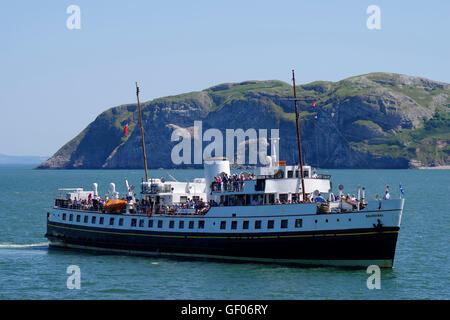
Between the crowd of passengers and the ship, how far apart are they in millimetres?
88

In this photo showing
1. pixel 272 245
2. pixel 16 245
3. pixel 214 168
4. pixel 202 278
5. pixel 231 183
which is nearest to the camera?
pixel 202 278

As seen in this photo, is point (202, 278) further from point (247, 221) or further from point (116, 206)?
point (116, 206)

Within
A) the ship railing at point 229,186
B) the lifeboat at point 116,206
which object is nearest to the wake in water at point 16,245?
the lifeboat at point 116,206

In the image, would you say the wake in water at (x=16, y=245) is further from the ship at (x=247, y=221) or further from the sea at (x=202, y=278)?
the ship at (x=247, y=221)

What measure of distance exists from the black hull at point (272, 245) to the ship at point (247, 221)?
7 cm

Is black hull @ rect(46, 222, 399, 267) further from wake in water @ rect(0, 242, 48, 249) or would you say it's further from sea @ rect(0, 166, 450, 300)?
wake in water @ rect(0, 242, 48, 249)

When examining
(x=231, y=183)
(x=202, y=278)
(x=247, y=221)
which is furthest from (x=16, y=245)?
(x=202, y=278)

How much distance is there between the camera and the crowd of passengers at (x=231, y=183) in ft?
176

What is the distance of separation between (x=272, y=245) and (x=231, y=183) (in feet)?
22.4

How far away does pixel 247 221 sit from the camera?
51875 millimetres

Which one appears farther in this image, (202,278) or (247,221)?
(247,221)

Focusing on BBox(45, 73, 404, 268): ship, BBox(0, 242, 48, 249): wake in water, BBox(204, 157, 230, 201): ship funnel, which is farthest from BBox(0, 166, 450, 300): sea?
BBox(204, 157, 230, 201): ship funnel

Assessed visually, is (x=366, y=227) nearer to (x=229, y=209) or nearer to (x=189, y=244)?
(x=229, y=209)

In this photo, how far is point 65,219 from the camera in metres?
64.3
